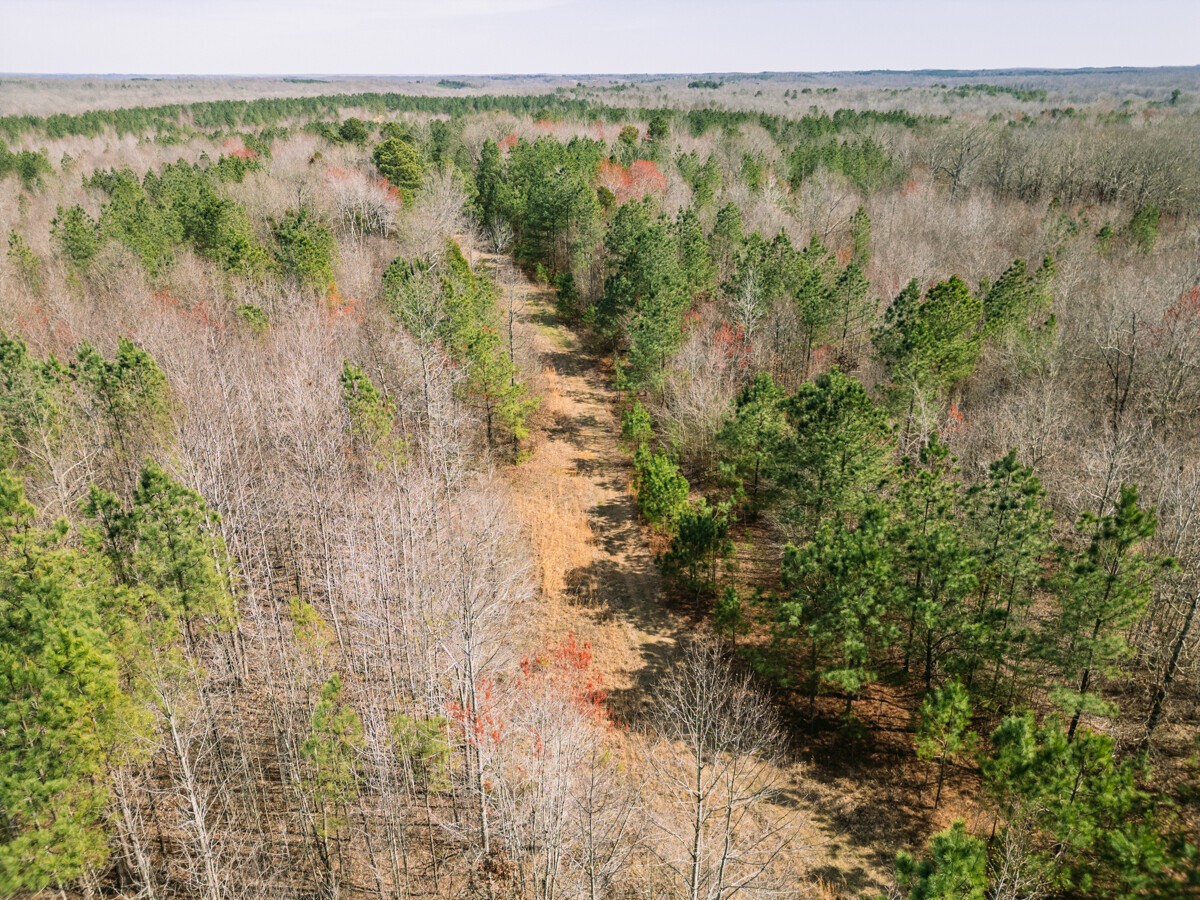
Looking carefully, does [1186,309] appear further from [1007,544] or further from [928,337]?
[1007,544]

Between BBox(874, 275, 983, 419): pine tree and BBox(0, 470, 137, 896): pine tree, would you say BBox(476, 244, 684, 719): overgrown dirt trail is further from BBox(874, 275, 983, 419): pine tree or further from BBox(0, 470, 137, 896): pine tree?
BBox(0, 470, 137, 896): pine tree

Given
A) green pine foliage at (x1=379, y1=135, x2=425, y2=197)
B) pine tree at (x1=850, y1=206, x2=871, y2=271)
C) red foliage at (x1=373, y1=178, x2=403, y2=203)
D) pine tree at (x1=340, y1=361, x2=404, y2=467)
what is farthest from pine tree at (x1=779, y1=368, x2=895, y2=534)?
green pine foliage at (x1=379, y1=135, x2=425, y2=197)

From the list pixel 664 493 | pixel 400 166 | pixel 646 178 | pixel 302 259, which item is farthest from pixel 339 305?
pixel 646 178

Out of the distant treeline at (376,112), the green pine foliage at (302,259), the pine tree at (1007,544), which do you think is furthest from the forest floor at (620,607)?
the distant treeline at (376,112)

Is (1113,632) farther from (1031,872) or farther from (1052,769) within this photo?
(1031,872)

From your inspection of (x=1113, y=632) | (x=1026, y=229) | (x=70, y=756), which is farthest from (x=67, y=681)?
(x=1026, y=229)

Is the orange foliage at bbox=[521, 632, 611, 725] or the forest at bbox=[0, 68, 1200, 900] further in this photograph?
the orange foliage at bbox=[521, 632, 611, 725]

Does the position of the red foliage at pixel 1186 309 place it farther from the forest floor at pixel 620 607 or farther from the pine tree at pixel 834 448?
the forest floor at pixel 620 607
